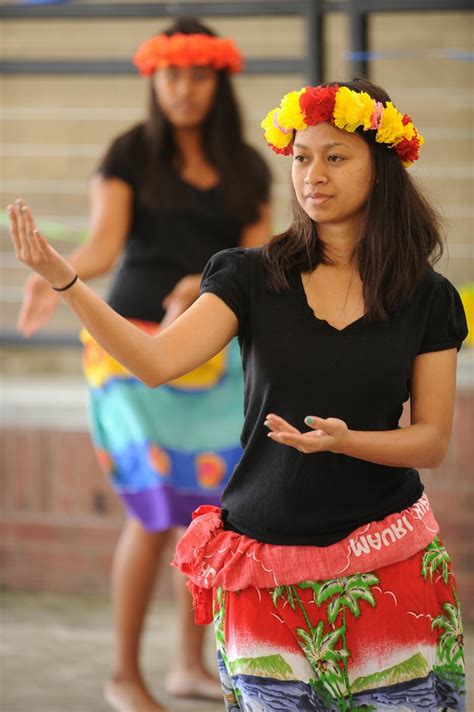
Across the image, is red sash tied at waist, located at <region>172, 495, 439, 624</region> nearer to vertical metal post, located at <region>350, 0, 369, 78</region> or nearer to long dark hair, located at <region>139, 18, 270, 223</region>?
long dark hair, located at <region>139, 18, 270, 223</region>

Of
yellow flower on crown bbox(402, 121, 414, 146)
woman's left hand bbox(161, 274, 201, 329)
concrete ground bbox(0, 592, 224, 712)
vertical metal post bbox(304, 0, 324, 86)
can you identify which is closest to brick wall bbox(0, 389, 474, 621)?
concrete ground bbox(0, 592, 224, 712)

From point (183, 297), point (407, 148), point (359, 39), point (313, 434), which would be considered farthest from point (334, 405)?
point (359, 39)

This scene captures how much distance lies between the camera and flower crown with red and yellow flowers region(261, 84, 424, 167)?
2.12 metres

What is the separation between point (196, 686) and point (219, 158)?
145cm

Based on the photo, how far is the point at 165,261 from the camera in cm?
354

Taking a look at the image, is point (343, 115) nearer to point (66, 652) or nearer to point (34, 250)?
point (34, 250)

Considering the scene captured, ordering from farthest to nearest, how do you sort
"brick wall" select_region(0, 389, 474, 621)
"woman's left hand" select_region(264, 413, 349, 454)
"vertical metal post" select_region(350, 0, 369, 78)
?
"brick wall" select_region(0, 389, 474, 621), "vertical metal post" select_region(350, 0, 369, 78), "woman's left hand" select_region(264, 413, 349, 454)

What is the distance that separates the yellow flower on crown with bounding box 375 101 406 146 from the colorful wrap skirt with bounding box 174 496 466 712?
611mm

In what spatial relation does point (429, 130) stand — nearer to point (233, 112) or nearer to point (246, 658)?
point (233, 112)

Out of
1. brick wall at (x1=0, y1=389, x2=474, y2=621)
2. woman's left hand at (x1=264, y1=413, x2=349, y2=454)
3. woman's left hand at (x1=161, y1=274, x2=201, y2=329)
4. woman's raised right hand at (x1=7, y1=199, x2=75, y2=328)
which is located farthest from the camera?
brick wall at (x1=0, y1=389, x2=474, y2=621)

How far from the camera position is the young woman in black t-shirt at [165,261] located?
11.5ft

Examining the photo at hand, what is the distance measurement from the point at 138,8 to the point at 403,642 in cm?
298

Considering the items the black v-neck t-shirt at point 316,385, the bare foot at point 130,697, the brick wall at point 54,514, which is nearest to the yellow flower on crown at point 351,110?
the black v-neck t-shirt at point 316,385

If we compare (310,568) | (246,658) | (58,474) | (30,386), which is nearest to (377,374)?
(310,568)
